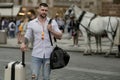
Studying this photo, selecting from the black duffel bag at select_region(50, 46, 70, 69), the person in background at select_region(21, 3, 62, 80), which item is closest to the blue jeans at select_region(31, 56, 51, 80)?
the person in background at select_region(21, 3, 62, 80)

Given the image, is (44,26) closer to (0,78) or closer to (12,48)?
(0,78)

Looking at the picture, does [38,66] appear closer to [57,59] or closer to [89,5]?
[57,59]

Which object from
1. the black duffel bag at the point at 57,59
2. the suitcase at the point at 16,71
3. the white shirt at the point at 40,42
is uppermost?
the white shirt at the point at 40,42

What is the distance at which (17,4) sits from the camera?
64562mm

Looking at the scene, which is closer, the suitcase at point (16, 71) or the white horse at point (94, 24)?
the suitcase at point (16, 71)

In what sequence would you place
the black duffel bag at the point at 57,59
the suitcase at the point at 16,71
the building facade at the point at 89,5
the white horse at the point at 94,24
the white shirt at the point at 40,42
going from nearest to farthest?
1. the suitcase at the point at 16,71
2. the black duffel bag at the point at 57,59
3. the white shirt at the point at 40,42
4. the white horse at the point at 94,24
5. the building facade at the point at 89,5

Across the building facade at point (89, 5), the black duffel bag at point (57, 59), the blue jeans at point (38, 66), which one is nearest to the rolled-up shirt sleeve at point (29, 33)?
the blue jeans at point (38, 66)

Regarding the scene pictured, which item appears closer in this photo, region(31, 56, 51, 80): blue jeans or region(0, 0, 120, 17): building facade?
region(31, 56, 51, 80): blue jeans

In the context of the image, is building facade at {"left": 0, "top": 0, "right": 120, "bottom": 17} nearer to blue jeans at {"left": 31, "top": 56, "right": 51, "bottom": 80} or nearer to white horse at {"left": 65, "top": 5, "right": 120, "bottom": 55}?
white horse at {"left": 65, "top": 5, "right": 120, "bottom": 55}

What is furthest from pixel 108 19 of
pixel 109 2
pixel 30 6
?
pixel 30 6

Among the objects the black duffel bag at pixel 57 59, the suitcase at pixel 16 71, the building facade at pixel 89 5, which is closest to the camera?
the suitcase at pixel 16 71

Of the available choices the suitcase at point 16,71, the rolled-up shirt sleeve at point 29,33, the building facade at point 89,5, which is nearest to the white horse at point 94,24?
the building facade at point 89,5

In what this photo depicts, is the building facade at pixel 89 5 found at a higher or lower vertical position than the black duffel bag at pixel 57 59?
higher

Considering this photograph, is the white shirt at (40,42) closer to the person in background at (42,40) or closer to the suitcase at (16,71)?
the person in background at (42,40)
